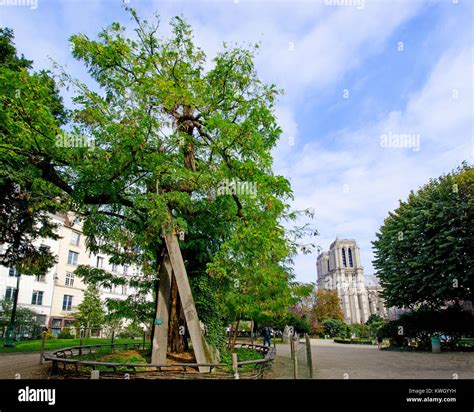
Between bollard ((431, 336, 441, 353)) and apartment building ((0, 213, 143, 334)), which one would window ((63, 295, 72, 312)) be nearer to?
apartment building ((0, 213, 143, 334))

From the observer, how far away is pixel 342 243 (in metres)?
129

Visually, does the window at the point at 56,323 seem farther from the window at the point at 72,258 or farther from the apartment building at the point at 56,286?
the window at the point at 72,258

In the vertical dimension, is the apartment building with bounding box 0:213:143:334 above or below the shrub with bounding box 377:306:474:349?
above

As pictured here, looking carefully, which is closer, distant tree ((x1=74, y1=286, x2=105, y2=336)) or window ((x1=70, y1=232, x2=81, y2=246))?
distant tree ((x1=74, y1=286, x2=105, y2=336))

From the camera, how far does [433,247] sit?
23.0 meters

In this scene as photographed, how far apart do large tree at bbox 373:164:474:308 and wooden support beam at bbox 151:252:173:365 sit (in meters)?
→ 18.1

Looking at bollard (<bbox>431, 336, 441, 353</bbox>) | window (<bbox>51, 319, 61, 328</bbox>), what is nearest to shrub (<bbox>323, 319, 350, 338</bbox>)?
bollard (<bbox>431, 336, 441, 353</bbox>)

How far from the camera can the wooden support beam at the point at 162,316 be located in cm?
1199

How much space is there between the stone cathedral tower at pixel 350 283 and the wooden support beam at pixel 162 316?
115 m

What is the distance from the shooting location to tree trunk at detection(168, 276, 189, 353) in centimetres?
1322

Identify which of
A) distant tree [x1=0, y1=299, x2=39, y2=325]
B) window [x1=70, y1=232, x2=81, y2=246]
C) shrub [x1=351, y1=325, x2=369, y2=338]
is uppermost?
window [x1=70, y1=232, x2=81, y2=246]

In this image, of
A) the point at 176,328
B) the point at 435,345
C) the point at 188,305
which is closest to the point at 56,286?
the point at 176,328
